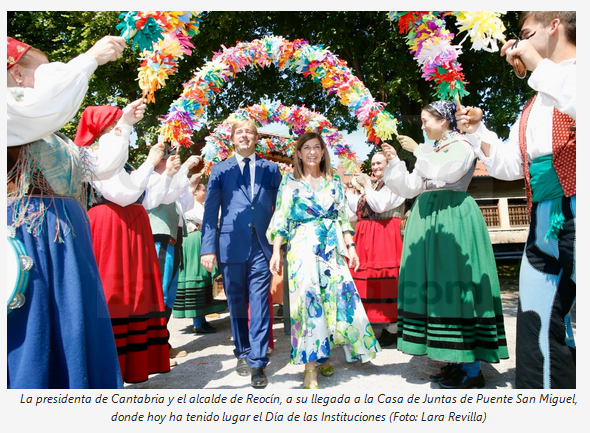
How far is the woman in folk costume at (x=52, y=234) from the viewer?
6.11 feet

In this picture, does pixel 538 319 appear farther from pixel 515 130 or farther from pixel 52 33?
pixel 52 33

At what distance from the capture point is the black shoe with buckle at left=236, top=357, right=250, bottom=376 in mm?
3666

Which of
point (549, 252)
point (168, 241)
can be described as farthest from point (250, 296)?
point (549, 252)

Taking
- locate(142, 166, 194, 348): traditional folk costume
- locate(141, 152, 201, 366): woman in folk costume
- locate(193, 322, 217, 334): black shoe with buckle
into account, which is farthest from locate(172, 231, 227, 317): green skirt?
locate(142, 166, 194, 348): traditional folk costume

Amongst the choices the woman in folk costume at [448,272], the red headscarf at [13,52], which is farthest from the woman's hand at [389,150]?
the red headscarf at [13,52]

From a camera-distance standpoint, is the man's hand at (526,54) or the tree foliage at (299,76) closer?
the man's hand at (526,54)

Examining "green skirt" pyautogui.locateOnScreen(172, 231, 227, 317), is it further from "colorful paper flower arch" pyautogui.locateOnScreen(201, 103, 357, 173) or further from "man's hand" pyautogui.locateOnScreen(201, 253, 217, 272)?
"man's hand" pyautogui.locateOnScreen(201, 253, 217, 272)

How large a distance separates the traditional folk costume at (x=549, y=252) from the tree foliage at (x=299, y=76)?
4910 millimetres

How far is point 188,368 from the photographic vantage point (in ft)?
13.0

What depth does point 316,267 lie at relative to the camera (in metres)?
3.37

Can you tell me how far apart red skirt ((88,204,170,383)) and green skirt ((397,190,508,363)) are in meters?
2.01

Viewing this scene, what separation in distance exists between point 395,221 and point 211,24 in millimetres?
5960

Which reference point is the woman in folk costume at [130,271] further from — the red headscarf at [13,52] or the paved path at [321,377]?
the red headscarf at [13,52]

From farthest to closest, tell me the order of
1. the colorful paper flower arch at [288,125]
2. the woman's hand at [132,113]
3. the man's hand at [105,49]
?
the colorful paper flower arch at [288,125] < the woman's hand at [132,113] < the man's hand at [105,49]
